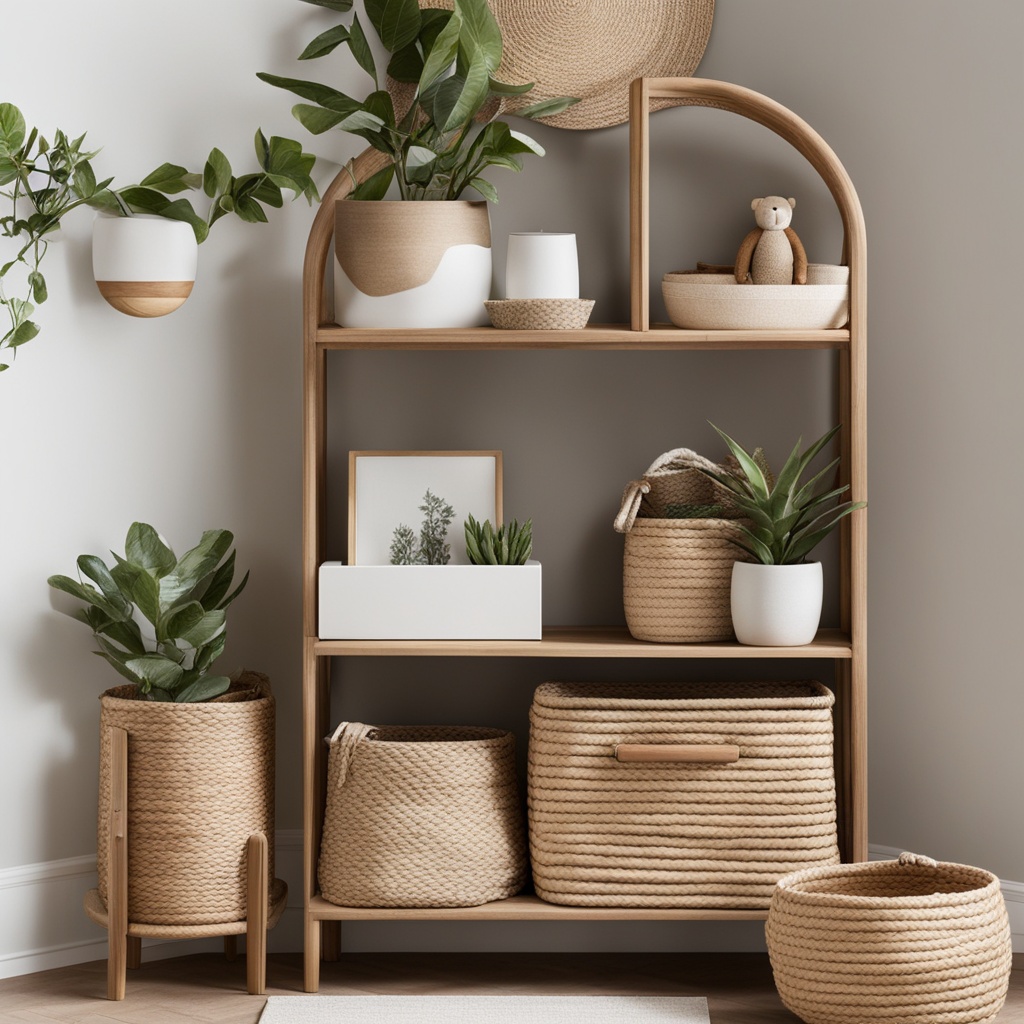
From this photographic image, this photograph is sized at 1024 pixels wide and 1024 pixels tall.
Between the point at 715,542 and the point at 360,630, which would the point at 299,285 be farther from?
the point at 715,542

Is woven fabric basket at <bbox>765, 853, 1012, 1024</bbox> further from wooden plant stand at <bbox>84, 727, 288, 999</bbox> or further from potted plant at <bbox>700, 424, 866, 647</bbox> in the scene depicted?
wooden plant stand at <bbox>84, 727, 288, 999</bbox>

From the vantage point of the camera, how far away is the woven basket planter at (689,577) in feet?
7.54

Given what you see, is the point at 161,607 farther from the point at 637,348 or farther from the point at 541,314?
the point at 637,348

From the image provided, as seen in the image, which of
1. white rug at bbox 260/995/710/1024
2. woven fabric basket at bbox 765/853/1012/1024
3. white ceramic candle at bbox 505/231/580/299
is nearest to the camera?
woven fabric basket at bbox 765/853/1012/1024

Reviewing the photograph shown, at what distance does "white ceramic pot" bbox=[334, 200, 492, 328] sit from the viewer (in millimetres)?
2246

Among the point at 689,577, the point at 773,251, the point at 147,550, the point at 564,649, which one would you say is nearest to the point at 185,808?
the point at 147,550

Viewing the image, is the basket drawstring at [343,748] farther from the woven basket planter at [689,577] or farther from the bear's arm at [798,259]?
the bear's arm at [798,259]

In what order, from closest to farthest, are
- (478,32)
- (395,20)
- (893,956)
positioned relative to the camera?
(893,956) < (478,32) < (395,20)

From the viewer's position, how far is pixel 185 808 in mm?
2281

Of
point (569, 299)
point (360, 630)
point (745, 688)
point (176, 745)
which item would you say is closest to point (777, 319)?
point (569, 299)

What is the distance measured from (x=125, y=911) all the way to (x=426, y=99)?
1500mm

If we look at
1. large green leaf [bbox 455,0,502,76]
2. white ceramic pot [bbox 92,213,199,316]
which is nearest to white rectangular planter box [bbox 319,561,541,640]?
white ceramic pot [bbox 92,213,199,316]

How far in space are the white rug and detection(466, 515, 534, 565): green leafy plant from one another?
76cm

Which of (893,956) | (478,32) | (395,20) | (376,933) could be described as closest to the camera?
(893,956)
